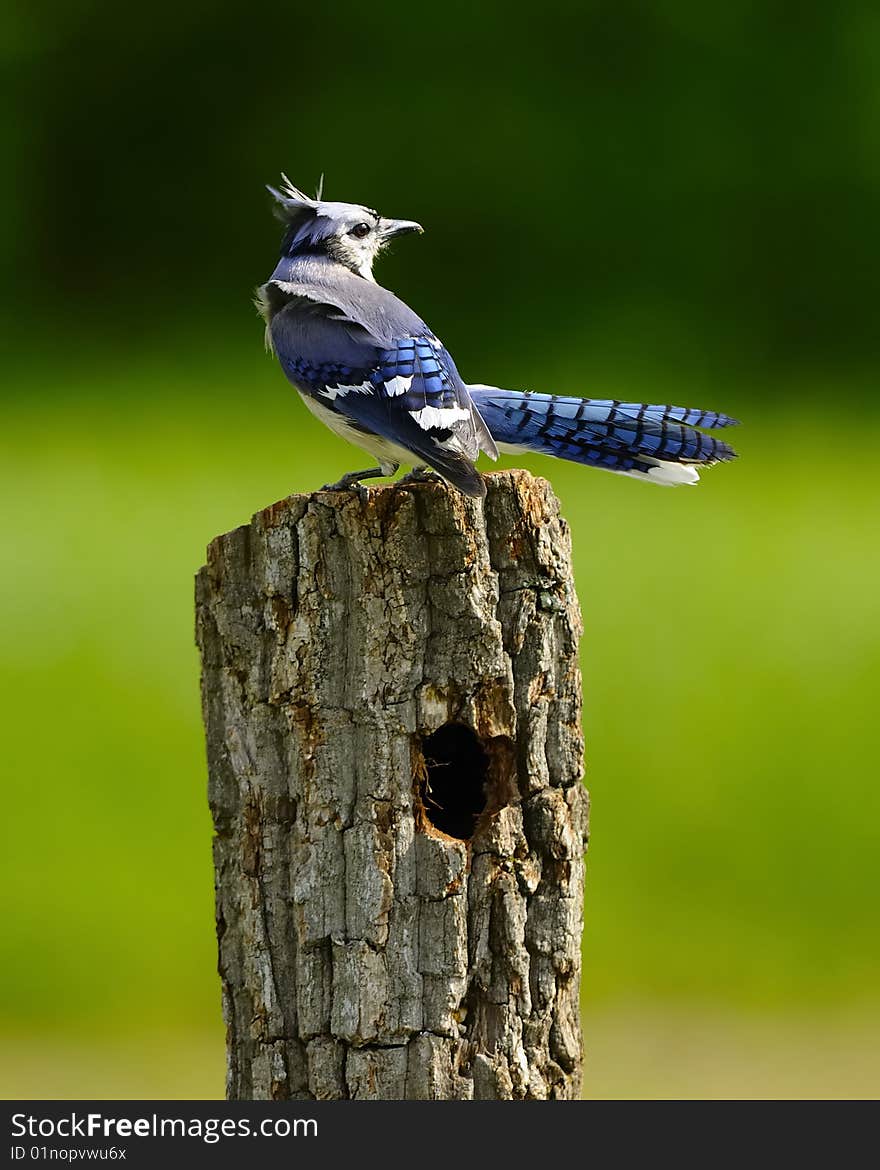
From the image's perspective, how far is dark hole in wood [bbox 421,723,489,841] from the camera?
2.15 metres

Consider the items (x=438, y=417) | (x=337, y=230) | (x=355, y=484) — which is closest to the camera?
(x=355, y=484)

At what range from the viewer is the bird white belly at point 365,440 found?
248cm

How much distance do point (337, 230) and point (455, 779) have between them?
1.17 meters

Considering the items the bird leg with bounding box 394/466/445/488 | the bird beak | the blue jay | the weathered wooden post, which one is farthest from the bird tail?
the bird beak

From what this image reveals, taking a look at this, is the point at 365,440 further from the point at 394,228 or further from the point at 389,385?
the point at 394,228

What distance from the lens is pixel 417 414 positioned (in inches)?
90.1

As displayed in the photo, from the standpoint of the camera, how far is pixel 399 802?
80.4 inches

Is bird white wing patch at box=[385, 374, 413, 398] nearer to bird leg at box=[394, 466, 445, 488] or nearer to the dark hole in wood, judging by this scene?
bird leg at box=[394, 466, 445, 488]

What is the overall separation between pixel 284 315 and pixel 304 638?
79 cm

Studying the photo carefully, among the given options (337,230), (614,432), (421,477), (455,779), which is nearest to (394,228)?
(337,230)

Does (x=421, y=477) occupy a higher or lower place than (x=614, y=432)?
lower

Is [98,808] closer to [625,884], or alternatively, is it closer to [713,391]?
[625,884]

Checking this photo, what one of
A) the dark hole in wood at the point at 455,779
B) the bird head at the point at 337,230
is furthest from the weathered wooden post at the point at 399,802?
the bird head at the point at 337,230

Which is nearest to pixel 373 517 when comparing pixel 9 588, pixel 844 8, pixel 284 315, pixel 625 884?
pixel 284 315
